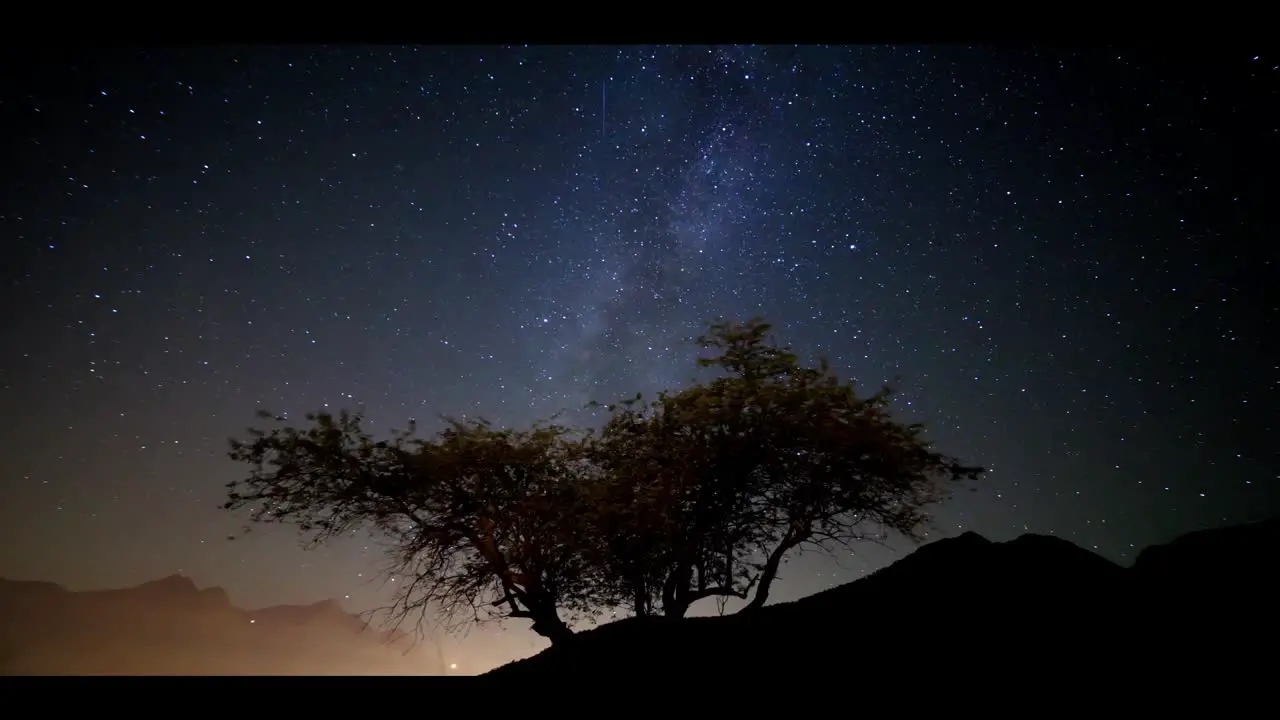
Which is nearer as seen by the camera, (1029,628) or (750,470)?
(1029,628)

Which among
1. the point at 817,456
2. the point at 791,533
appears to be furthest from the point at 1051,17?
the point at 791,533

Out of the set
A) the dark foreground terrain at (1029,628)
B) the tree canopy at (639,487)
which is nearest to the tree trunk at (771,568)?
the tree canopy at (639,487)

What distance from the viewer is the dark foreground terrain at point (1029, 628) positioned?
2.92 m

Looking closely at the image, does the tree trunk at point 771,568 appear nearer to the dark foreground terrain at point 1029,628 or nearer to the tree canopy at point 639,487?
the tree canopy at point 639,487

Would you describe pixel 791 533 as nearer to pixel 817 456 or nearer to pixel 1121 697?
pixel 817 456

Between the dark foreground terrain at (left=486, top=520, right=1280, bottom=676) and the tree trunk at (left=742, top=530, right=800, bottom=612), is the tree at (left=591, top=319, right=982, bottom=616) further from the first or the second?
the dark foreground terrain at (left=486, top=520, right=1280, bottom=676)

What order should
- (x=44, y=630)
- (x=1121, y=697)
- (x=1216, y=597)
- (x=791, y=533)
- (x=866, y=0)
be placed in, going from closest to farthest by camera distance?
(x=866, y=0), (x=1121, y=697), (x=1216, y=597), (x=791, y=533), (x=44, y=630)

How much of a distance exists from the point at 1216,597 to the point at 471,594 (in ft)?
35.7

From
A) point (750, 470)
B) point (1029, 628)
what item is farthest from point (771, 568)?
point (1029, 628)

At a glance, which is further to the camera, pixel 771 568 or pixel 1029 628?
pixel 771 568

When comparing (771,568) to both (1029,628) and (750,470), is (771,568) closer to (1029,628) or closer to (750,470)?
(750,470)

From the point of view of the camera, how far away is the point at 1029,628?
3512 millimetres

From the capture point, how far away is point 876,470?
984cm

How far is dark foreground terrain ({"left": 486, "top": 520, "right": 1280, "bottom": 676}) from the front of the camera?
2.92 m
